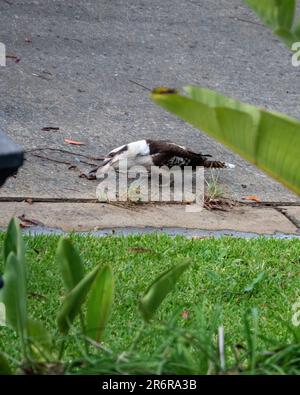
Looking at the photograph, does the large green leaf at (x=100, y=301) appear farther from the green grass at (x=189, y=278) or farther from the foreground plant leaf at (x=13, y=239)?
the green grass at (x=189, y=278)

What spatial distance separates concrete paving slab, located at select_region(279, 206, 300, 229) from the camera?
5398mm

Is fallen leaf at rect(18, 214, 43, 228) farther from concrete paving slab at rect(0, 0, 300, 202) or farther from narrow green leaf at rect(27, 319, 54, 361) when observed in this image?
narrow green leaf at rect(27, 319, 54, 361)

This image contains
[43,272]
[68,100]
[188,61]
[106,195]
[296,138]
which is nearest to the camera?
[296,138]

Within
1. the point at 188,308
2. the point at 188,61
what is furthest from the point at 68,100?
the point at 188,308

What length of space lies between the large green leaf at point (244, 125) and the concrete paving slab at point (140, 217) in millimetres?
2805

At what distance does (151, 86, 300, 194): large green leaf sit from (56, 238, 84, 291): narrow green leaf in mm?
619

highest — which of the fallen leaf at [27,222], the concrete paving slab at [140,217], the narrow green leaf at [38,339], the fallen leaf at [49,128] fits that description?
the narrow green leaf at [38,339]

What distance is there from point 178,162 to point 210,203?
38cm

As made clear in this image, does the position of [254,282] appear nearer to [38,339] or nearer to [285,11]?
[38,339]

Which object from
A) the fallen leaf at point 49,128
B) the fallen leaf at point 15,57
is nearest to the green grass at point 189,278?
the fallen leaf at point 49,128

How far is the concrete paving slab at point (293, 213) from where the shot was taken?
17.7 feet

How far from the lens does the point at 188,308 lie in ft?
13.4

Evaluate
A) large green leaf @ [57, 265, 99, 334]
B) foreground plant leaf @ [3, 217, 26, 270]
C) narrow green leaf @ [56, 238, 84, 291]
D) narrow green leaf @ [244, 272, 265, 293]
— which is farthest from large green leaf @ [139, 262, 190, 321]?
narrow green leaf @ [244, 272, 265, 293]

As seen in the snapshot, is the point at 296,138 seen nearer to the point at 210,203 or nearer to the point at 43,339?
the point at 43,339
